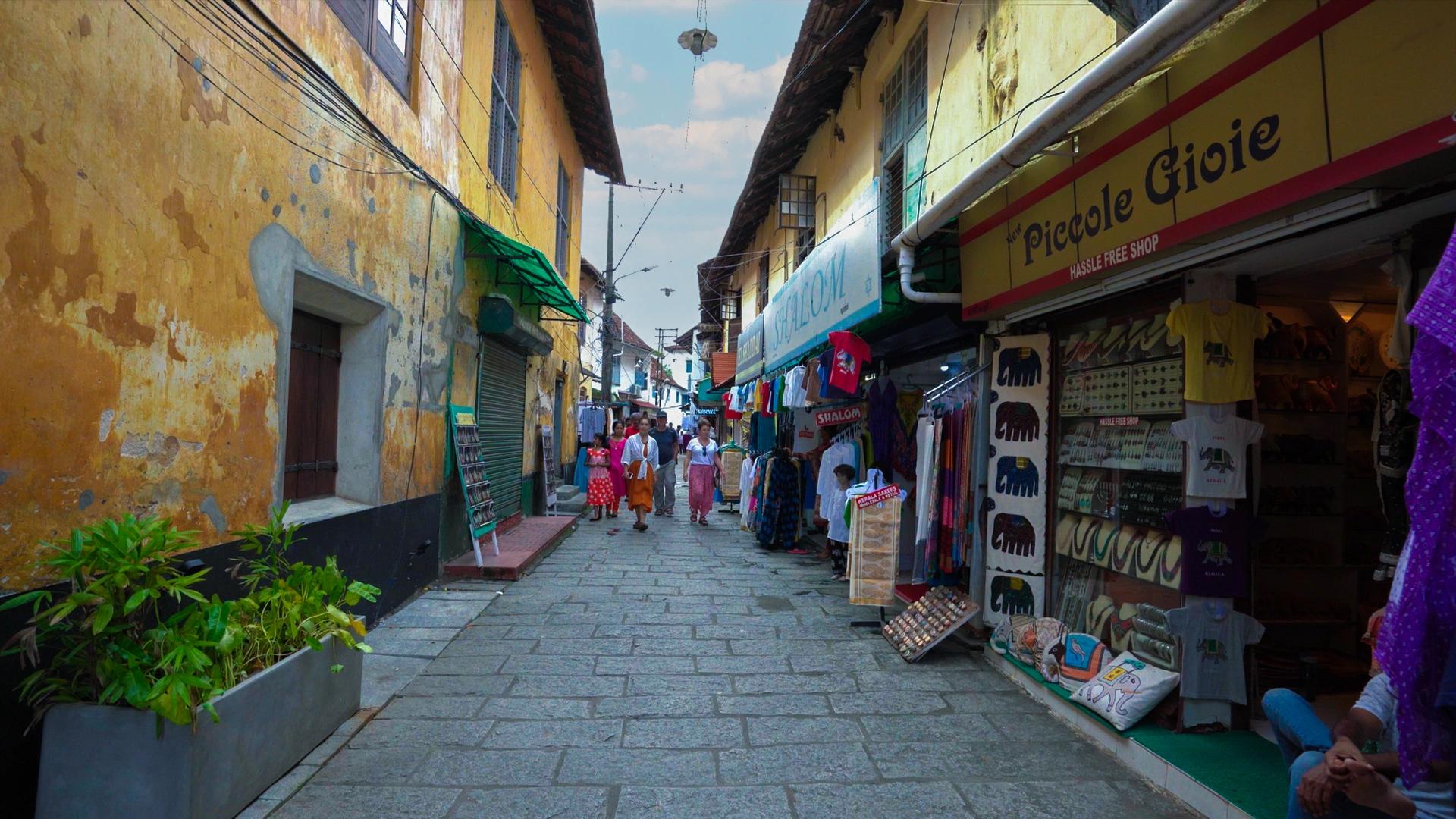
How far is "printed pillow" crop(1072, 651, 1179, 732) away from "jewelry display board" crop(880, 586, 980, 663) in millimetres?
1235

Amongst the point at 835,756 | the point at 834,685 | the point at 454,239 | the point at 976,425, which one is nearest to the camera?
the point at 835,756

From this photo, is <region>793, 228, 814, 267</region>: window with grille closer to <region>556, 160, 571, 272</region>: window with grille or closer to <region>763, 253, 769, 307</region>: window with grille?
<region>763, 253, 769, 307</region>: window with grille

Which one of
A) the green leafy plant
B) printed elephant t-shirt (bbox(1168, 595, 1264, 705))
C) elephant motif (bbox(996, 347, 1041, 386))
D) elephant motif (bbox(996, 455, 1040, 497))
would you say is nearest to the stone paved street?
printed elephant t-shirt (bbox(1168, 595, 1264, 705))

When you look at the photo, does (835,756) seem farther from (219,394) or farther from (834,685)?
(219,394)

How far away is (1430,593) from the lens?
1.96 meters

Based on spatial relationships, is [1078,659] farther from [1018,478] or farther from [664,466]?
[664,466]

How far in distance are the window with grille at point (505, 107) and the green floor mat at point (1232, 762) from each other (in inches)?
357

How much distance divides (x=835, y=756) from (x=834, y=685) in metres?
1.12

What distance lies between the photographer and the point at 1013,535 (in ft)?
17.7

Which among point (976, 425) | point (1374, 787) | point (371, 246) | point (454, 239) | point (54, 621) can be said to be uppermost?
point (454, 239)

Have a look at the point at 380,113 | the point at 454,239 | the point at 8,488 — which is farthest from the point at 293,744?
the point at 454,239

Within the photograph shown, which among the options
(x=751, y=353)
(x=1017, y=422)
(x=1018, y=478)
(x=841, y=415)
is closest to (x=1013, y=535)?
(x=1018, y=478)

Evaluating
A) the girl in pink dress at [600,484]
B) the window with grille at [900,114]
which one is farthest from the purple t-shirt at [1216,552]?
the girl in pink dress at [600,484]

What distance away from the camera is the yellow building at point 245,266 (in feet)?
9.43
